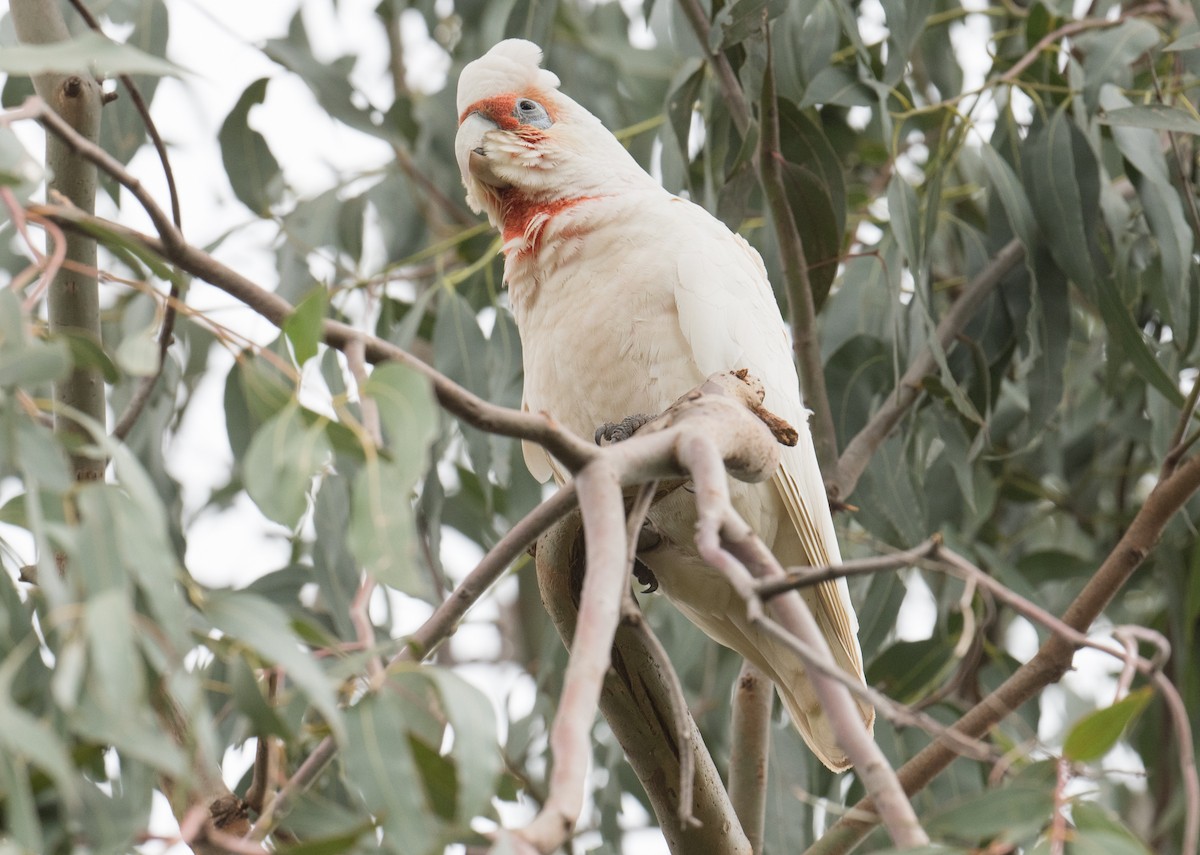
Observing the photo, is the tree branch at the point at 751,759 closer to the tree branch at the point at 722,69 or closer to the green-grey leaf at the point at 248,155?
the tree branch at the point at 722,69

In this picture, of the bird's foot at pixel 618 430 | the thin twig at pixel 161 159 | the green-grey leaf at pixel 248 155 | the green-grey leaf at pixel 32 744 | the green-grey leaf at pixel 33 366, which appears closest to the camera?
the green-grey leaf at pixel 32 744

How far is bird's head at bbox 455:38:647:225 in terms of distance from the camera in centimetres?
200

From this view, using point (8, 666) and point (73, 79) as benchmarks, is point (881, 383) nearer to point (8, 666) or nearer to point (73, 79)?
point (73, 79)

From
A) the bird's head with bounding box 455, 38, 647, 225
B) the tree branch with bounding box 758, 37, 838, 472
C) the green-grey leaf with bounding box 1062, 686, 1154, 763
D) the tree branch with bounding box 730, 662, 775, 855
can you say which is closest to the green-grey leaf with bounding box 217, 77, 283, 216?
→ the bird's head with bounding box 455, 38, 647, 225

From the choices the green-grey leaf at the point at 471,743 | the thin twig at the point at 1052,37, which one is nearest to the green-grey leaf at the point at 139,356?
the green-grey leaf at the point at 471,743

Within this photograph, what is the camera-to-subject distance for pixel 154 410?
2.15 metres

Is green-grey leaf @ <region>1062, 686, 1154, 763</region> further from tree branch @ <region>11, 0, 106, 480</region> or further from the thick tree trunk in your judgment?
tree branch @ <region>11, 0, 106, 480</region>

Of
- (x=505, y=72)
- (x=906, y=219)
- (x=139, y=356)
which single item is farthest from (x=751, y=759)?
(x=139, y=356)

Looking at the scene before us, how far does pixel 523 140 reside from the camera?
6.61ft

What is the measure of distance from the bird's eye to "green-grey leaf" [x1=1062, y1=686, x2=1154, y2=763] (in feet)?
4.79

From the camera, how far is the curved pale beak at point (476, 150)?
2.02 metres

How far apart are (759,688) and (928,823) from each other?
105 cm

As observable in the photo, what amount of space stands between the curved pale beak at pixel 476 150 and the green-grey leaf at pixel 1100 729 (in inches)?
55.5

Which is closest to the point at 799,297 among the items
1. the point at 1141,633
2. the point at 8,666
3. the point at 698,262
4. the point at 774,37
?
the point at 698,262
